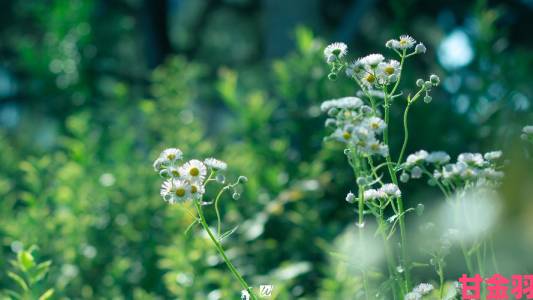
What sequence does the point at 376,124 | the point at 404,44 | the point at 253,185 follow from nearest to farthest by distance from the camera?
1. the point at 376,124
2. the point at 404,44
3. the point at 253,185

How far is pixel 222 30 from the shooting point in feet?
22.0

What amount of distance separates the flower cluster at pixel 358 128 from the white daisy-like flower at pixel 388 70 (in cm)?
6

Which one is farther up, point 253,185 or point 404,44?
point 253,185

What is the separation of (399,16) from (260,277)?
166 centimetres

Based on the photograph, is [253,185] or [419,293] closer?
[419,293]

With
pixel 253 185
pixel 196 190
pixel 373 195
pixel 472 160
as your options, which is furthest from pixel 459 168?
pixel 253 185

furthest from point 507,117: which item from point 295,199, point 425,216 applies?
point 295,199

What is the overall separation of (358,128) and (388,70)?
14 centimetres

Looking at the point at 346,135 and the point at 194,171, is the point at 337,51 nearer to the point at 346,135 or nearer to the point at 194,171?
the point at 346,135

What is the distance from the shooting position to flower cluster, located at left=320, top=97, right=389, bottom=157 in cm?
108

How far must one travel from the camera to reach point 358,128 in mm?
1090

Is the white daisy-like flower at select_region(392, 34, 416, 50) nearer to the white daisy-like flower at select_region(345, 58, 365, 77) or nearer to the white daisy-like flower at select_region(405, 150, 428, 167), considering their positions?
the white daisy-like flower at select_region(345, 58, 365, 77)

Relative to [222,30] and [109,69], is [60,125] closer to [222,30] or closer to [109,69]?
[109,69]

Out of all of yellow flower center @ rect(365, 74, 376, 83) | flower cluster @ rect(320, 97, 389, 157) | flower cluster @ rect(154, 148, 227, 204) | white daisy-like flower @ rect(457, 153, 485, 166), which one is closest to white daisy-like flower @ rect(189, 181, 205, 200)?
flower cluster @ rect(154, 148, 227, 204)
